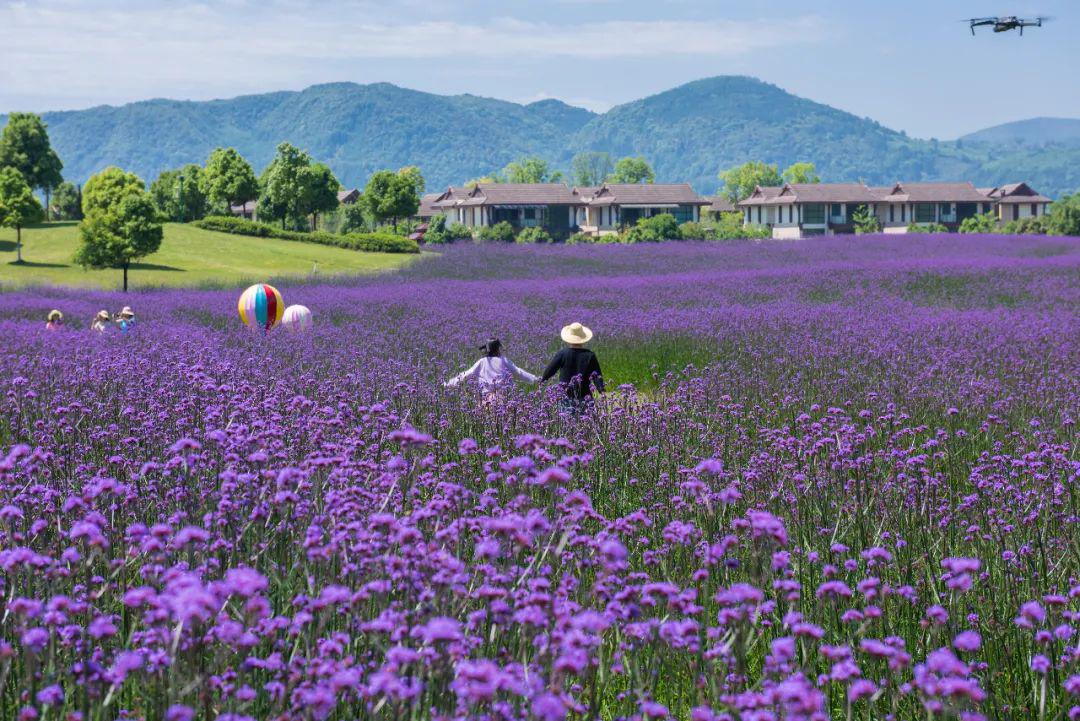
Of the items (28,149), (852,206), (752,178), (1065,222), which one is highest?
(752,178)

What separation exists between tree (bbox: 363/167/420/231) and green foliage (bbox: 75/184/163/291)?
36.7 m

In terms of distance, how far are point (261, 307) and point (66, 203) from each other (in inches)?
2716

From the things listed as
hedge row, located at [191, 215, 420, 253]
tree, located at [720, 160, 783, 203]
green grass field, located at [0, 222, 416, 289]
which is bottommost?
→ green grass field, located at [0, 222, 416, 289]

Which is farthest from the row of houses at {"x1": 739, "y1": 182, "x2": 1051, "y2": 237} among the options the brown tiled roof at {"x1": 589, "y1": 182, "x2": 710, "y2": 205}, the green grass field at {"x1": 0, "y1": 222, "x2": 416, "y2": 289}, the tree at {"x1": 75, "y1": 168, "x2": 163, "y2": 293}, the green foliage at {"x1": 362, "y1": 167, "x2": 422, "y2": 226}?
the tree at {"x1": 75, "y1": 168, "x2": 163, "y2": 293}

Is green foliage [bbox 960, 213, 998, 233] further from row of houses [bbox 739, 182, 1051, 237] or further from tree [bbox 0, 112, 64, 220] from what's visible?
tree [bbox 0, 112, 64, 220]

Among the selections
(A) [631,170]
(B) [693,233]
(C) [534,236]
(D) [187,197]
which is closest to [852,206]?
(B) [693,233]

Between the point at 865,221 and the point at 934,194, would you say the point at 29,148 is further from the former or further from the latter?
the point at 934,194

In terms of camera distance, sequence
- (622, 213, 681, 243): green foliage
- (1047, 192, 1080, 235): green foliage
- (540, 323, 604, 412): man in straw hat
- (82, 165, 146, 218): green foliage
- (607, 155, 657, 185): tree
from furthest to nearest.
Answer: (607, 155, 657, 185): tree, (1047, 192, 1080, 235): green foliage, (622, 213, 681, 243): green foliage, (82, 165, 146, 218): green foliage, (540, 323, 604, 412): man in straw hat

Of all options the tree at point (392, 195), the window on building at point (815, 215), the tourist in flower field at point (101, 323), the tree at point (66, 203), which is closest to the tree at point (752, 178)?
the window on building at point (815, 215)

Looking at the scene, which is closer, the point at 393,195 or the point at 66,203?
the point at 66,203

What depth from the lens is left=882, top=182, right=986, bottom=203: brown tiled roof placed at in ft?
326

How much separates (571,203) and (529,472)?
95229mm

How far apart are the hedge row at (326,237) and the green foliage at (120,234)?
15038 mm

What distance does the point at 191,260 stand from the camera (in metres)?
49.5
